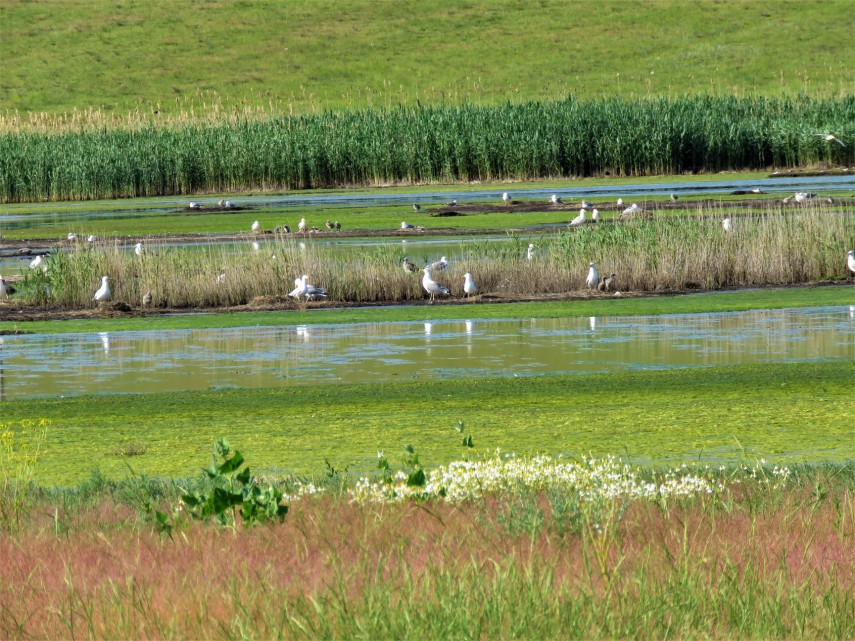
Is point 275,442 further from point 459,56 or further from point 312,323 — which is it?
point 459,56

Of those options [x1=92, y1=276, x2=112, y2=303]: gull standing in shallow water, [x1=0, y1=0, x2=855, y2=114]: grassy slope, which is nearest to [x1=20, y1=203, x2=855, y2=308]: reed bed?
[x1=92, y1=276, x2=112, y2=303]: gull standing in shallow water

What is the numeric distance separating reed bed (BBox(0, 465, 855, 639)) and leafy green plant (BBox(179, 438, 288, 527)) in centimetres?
11

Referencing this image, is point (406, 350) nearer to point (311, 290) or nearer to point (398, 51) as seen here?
point (311, 290)

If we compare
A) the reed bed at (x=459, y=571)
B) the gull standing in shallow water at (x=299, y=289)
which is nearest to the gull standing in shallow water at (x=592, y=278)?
the gull standing in shallow water at (x=299, y=289)

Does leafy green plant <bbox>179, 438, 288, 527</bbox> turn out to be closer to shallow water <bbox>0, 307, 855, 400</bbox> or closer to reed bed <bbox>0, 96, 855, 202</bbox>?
shallow water <bbox>0, 307, 855, 400</bbox>

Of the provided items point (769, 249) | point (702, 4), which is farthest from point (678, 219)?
point (702, 4)

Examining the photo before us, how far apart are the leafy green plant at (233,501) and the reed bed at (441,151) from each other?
43.4m

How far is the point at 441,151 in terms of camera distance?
52375 millimetres

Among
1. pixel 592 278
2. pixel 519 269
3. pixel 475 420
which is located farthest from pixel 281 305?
pixel 475 420

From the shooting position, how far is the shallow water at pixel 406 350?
58.9 ft

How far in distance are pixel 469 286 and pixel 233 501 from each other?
17.1 meters

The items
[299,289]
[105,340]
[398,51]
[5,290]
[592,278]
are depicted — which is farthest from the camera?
[398,51]

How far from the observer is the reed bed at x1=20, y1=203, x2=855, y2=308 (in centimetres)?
2655

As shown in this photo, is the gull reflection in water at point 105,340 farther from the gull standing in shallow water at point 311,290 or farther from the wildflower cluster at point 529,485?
the wildflower cluster at point 529,485
